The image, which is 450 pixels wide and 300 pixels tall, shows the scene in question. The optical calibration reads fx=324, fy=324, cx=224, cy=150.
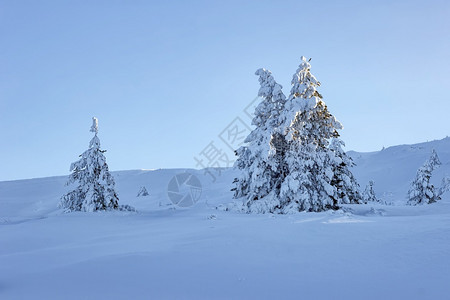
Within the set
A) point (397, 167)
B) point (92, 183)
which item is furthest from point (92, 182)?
point (397, 167)

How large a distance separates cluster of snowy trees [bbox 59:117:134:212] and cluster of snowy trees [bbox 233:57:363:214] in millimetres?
10413

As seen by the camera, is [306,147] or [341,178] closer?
[306,147]

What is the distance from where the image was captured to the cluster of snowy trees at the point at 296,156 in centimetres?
1750

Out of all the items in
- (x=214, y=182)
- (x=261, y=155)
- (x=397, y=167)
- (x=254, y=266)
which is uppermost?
(x=261, y=155)

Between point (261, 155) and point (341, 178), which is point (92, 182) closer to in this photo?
point (261, 155)

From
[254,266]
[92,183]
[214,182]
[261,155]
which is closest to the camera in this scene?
[254,266]

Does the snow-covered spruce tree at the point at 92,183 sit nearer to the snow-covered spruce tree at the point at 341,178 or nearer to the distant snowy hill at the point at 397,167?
the snow-covered spruce tree at the point at 341,178

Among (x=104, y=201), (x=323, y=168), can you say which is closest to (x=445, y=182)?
(x=323, y=168)

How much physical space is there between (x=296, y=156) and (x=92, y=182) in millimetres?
14547

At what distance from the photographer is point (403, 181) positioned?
63625 millimetres

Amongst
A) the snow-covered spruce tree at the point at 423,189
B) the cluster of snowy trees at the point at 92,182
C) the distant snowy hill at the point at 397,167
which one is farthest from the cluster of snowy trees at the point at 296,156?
the distant snowy hill at the point at 397,167

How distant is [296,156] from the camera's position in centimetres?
1780

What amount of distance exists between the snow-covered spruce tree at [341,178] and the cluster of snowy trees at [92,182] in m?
15.5

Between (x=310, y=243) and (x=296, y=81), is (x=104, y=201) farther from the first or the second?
(x=310, y=243)
